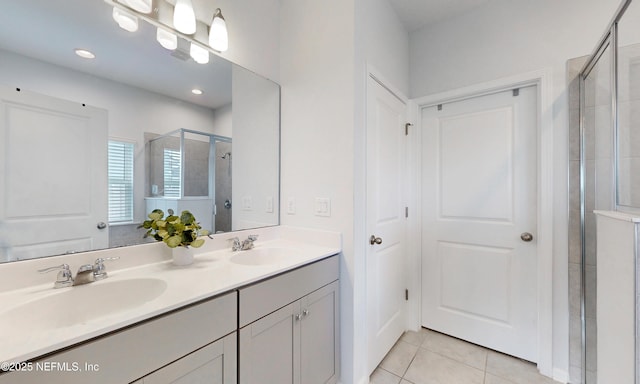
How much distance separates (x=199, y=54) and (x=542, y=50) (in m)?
2.24

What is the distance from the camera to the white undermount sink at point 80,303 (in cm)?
81

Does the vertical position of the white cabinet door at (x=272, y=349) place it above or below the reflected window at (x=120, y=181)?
below

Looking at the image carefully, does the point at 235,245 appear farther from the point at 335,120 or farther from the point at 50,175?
the point at 335,120

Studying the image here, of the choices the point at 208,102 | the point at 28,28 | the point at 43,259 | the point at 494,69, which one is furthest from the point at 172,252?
the point at 494,69

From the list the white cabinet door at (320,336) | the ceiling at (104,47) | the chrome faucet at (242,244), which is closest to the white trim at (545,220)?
the white cabinet door at (320,336)

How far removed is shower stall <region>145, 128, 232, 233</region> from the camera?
4.38 ft

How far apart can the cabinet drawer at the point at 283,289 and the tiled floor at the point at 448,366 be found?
0.86m

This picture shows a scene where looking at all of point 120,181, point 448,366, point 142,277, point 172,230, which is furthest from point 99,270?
point 448,366

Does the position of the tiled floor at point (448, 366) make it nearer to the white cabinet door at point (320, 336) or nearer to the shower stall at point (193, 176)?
the white cabinet door at point (320, 336)

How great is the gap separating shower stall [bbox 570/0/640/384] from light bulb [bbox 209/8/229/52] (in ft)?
6.41

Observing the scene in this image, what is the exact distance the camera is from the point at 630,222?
3.20 feet

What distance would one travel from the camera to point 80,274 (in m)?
0.97

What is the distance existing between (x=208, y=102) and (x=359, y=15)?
1.07 m

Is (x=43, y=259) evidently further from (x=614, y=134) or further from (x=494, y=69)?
(x=494, y=69)
